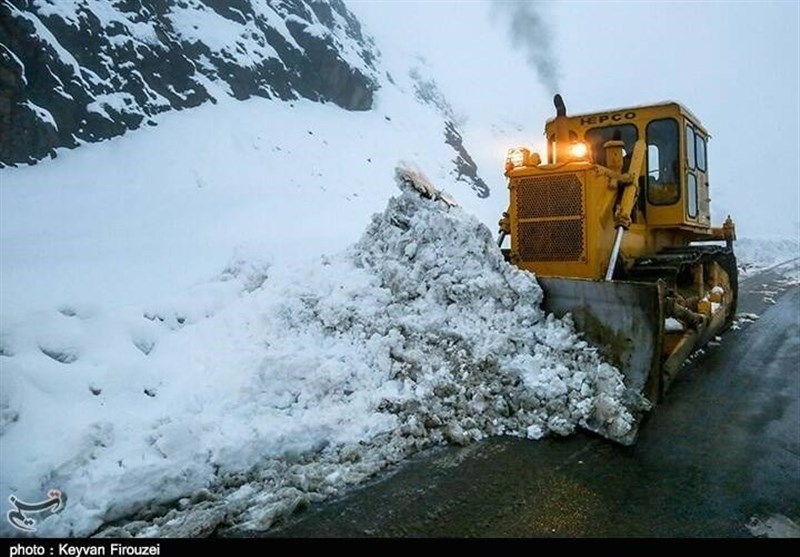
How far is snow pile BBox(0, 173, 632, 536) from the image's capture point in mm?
3646

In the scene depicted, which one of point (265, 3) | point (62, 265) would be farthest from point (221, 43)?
point (62, 265)

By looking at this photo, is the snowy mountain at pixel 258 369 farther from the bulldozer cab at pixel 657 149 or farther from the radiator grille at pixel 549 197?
the bulldozer cab at pixel 657 149

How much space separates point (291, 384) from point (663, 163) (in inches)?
228

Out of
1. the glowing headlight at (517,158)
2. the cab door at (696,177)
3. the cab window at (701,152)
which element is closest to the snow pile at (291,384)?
the glowing headlight at (517,158)

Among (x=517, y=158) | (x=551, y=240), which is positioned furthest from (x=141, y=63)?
(x=551, y=240)

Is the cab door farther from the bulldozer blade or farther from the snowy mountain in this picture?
the snowy mountain

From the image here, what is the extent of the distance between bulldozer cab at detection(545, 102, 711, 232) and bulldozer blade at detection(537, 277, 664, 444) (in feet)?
7.86

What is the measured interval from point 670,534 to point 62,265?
11967 millimetres

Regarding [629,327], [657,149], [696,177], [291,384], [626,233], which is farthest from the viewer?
[696,177]

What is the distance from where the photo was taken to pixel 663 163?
289 inches

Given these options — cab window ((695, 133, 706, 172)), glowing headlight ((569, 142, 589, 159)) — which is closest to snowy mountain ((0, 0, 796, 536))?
glowing headlight ((569, 142, 589, 159))

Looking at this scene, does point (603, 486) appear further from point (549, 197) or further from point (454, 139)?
point (454, 139)

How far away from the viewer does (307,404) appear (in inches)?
182

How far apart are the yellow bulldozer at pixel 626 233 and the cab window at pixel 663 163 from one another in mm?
13
